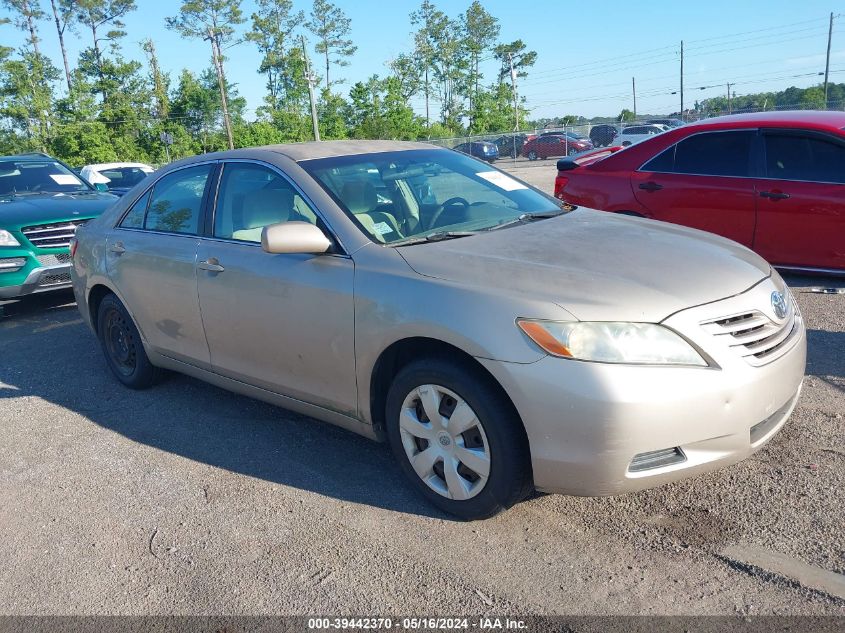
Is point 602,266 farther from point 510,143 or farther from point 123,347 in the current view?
point 510,143

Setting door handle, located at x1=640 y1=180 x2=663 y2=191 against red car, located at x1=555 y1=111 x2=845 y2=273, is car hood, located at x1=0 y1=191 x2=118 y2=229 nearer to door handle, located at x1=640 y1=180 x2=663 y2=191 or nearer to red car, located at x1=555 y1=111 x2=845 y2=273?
red car, located at x1=555 y1=111 x2=845 y2=273

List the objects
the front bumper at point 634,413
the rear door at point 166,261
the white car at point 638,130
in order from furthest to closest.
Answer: the white car at point 638,130 → the rear door at point 166,261 → the front bumper at point 634,413

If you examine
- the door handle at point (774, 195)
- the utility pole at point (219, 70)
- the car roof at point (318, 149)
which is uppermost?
the utility pole at point (219, 70)

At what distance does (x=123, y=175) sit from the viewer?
60.2 feet

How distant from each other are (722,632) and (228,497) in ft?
7.47

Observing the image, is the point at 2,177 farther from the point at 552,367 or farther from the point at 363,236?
the point at 552,367

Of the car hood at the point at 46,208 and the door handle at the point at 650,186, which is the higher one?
the car hood at the point at 46,208

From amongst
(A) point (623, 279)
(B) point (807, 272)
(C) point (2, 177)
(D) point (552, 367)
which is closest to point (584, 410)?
(D) point (552, 367)

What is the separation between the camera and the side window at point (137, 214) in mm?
4879

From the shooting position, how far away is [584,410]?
2.63 m

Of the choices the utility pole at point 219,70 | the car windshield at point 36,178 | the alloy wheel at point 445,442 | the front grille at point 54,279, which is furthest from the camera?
the utility pole at point 219,70

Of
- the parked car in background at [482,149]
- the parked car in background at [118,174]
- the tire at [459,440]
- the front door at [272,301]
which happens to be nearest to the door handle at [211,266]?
the front door at [272,301]

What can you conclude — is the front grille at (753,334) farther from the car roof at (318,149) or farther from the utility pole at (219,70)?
the utility pole at (219,70)

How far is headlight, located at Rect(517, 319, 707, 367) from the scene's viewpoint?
8.73ft
